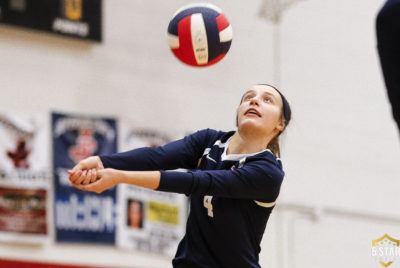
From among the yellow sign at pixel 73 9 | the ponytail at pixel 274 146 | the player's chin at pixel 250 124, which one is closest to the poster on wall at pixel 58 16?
the yellow sign at pixel 73 9

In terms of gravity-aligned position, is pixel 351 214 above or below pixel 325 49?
below

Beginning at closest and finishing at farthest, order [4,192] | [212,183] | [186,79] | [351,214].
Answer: [212,183] < [4,192] < [186,79] < [351,214]

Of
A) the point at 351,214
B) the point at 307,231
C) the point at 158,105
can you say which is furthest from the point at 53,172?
the point at 351,214

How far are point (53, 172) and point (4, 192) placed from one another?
692 millimetres

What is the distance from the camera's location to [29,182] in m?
8.98

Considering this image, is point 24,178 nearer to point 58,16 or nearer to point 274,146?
point 58,16

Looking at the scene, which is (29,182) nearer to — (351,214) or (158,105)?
(158,105)

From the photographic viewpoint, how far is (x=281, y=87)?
10.9 meters

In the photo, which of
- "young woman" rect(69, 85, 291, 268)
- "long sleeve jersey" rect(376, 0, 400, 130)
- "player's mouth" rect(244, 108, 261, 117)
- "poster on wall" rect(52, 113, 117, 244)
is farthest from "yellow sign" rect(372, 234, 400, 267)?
"long sleeve jersey" rect(376, 0, 400, 130)

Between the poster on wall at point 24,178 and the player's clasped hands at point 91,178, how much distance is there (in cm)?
531

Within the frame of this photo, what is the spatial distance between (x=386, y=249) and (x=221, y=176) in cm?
684

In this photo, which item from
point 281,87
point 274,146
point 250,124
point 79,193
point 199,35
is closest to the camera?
point 250,124

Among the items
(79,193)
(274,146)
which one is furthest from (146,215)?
(274,146)

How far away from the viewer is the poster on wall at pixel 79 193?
29.9 ft
